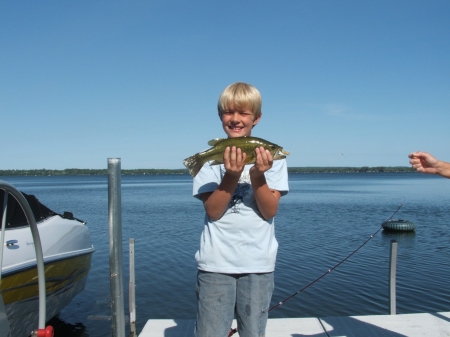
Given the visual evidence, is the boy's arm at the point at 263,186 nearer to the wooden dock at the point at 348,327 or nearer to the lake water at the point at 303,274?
the wooden dock at the point at 348,327

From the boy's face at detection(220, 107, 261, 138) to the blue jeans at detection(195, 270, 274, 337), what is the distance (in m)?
0.94

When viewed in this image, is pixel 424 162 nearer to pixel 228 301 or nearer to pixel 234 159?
pixel 234 159

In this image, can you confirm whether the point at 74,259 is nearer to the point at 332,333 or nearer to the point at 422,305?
the point at 332,333

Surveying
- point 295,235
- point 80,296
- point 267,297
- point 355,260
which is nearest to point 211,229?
point 267,297

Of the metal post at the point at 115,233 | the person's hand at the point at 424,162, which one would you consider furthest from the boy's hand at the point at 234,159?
the person's hand at the point at 424,162

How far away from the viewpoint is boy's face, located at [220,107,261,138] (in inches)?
114

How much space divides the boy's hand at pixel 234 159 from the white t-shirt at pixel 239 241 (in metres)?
0.34

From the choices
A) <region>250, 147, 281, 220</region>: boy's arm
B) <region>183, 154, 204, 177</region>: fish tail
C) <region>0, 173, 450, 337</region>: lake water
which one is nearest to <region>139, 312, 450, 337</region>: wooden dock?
<region>250, 147, 281, 220</region>: boy's arm

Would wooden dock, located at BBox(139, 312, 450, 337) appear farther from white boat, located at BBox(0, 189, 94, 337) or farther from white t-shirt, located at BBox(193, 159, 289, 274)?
white t-shirt, located at BBox(193, 159, 289, 274)

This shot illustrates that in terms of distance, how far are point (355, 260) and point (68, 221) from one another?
11.6 m

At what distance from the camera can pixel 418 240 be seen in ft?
66.3

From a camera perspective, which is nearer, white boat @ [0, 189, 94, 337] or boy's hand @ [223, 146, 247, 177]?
boy's hand @ [223, 146, 247, 177]

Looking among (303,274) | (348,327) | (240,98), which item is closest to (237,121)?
(240,98)

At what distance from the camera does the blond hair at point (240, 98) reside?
284cm
